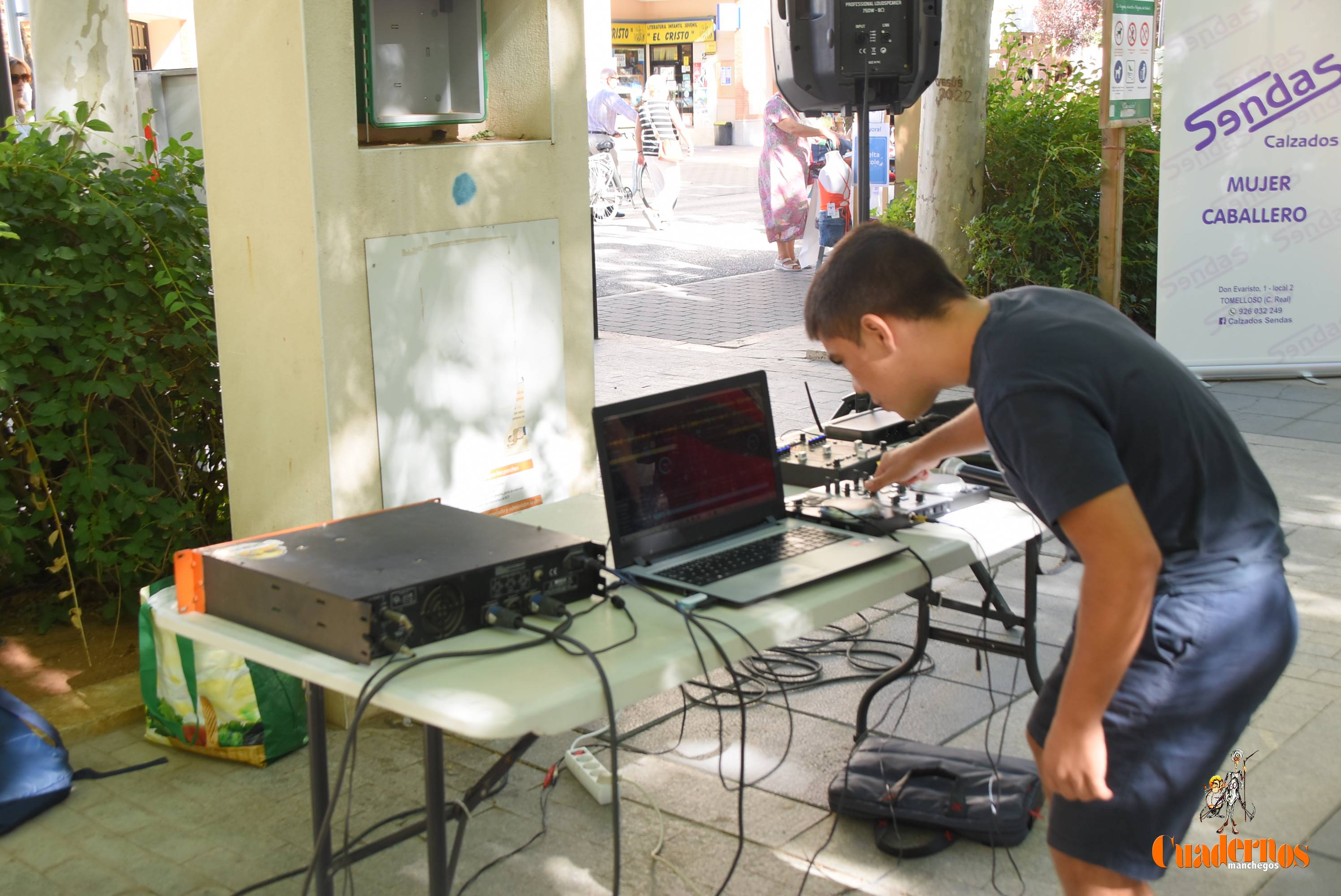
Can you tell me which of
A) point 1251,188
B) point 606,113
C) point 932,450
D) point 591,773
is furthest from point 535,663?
point 606,113

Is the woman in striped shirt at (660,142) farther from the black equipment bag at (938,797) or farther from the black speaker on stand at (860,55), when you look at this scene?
the black equipment bag at (938,797)

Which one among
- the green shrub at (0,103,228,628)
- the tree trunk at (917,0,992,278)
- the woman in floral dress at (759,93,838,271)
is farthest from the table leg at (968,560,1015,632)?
the woman in floral dress at (759,93,838,271)

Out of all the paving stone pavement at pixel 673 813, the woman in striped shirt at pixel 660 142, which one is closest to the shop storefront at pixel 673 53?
the woman in striped shirt at pixel 660 142

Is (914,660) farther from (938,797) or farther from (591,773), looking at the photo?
(591,773)

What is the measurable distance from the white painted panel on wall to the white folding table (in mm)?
929

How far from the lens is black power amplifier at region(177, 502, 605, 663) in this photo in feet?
6.85

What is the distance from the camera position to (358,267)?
3514 mm

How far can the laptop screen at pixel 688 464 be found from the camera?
2.53 m

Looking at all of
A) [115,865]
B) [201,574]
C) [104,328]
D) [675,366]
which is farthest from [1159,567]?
[675,366]

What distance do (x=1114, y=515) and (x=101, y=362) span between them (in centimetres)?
318

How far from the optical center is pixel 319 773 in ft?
8.47

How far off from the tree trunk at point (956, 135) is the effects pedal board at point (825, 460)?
214 inches

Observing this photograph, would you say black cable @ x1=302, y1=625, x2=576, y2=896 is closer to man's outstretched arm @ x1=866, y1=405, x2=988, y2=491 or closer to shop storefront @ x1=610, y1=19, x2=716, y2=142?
man's outstretched arm @ x1=866, y1=405, x2=988, y2=491

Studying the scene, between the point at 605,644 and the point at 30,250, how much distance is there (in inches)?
101
